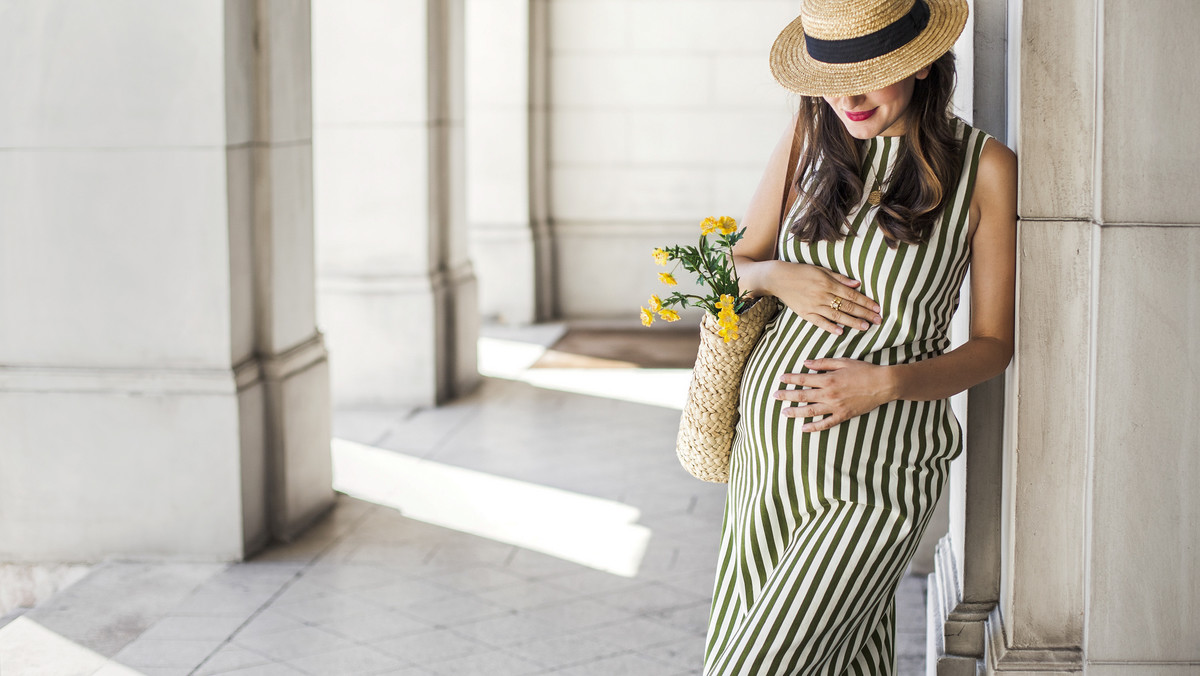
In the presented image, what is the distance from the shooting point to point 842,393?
8.21 ft

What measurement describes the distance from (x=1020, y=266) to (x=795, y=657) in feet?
3.31

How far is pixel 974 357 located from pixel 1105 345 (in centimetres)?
34

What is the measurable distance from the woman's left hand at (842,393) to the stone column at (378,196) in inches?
240

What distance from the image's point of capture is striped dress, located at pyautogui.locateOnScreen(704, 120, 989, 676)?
2.48 m

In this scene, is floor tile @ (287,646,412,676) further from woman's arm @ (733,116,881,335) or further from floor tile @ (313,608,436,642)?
woman's arm @ (733,116,881,335)

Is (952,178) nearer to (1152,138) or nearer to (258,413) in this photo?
(1152,138)

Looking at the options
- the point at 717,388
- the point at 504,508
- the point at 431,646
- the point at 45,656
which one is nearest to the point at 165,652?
the point at 45,656

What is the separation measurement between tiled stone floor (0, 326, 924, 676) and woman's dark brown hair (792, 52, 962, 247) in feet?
7.14

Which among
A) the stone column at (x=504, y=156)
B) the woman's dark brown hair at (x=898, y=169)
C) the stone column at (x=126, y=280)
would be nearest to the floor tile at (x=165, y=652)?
the stone column at (x=126, y=280)

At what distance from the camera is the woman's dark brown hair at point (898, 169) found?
2512 millimetres

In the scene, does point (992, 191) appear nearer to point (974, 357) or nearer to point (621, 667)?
point (974, 357)

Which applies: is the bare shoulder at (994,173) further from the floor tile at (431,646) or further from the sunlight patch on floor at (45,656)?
the sunlight patch on floor at (45,656)

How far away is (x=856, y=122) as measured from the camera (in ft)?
8.41

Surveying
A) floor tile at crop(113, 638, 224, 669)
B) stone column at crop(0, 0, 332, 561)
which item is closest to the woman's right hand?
floor tile at crop(113, 638, 224, 669)
